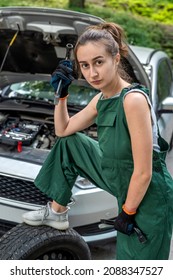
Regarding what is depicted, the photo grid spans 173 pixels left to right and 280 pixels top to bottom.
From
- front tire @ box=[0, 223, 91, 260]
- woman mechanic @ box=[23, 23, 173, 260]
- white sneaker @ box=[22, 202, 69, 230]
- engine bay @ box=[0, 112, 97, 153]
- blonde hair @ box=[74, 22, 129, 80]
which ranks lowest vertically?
front tire @ box=[0, 223, 91, 260]

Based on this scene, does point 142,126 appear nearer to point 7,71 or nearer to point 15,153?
point 15,153

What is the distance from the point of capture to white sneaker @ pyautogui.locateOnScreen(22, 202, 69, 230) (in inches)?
111

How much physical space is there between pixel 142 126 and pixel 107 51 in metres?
0.42

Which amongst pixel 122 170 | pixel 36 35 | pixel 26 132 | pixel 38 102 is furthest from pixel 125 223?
pixel 36 35

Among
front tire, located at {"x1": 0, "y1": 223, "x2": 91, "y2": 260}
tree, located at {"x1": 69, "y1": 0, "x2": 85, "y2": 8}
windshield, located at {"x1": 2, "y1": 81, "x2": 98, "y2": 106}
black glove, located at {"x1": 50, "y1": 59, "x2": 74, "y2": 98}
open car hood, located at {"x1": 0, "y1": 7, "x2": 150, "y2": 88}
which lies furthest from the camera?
tree, located at {"x1": 69, "y1": 0, "x2": 85, "y2": 8}

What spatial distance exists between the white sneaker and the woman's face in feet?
3.18

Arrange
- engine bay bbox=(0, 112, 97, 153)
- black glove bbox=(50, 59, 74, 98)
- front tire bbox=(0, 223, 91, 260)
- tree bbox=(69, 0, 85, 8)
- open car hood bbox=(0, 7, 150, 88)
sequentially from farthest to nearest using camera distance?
tree bbox=(69, 0, 85, 8) < open car hood bbox=(0, 7, 150, 88) < engine bay bbox=(0, 112, 97, 153) < front tire bbox=(0, 223, 91, 260) < black glove bbox=(50, 59, 74, 98)

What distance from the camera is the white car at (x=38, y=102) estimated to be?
10.8 feet

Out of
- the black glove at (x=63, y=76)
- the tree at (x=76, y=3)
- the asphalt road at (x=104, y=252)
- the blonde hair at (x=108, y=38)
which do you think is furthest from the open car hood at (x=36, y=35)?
the tree at (x=76, y=3)

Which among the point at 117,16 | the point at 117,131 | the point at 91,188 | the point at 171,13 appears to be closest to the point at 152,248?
the point at 117,131

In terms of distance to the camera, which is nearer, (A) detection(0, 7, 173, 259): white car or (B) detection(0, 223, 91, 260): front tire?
(B) detection(0, 223, 91, 260): front tire

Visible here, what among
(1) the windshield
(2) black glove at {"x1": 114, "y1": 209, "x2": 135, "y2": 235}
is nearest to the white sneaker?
(2) black glove at {"x1": 114, "y1": 209, "x2": 135, "y2": 235}

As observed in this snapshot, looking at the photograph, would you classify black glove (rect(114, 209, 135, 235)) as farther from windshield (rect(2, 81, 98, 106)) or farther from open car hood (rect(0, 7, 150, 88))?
windshield (rect(2, 81, 98, 106))

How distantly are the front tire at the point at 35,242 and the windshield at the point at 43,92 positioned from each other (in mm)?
1664
